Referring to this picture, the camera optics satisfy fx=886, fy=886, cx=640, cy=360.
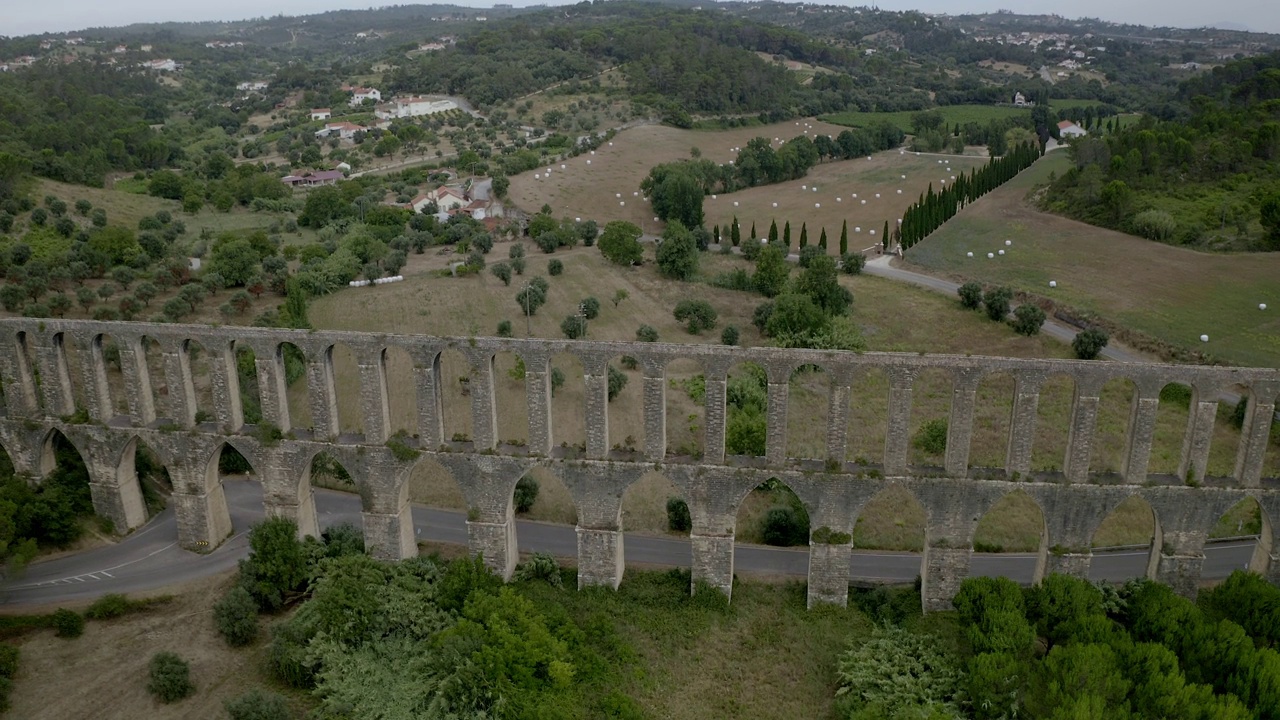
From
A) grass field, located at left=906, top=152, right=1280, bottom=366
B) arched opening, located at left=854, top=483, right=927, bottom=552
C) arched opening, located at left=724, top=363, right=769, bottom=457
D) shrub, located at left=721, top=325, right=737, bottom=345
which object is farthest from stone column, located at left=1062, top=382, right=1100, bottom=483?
grass field, located at left=906, top=152, right=1280, bottom=366

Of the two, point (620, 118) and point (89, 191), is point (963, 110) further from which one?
point (89, 191)

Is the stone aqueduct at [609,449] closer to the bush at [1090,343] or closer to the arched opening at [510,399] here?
the arched opening at [510,399]

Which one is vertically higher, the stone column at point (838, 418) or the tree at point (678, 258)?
the stone column at point (838, 418)

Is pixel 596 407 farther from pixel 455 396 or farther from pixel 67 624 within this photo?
pixel 67 624

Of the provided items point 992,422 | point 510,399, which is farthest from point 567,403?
point 992,422

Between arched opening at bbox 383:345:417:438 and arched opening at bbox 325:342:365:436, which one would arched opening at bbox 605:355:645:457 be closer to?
arched opening at bbox 383:345:417:438

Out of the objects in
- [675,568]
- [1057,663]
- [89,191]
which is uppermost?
[89,191]

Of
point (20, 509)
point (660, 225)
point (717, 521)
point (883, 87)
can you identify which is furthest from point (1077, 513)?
point (883, 87)

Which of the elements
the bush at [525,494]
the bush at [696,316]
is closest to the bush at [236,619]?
the bush at [525,494]
